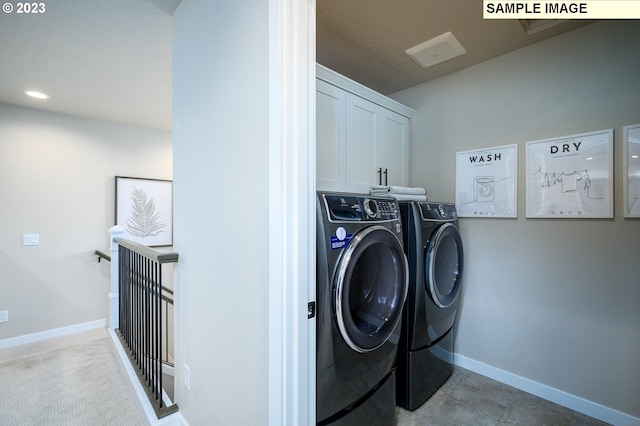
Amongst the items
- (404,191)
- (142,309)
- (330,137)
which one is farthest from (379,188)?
(142,309)

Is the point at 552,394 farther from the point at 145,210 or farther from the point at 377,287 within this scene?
the point at 145,210

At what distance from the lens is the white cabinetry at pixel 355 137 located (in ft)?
5.44

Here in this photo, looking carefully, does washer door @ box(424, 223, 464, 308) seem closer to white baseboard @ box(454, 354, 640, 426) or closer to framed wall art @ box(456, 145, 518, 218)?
framed wall art @ box(456, 145, 518, 218)

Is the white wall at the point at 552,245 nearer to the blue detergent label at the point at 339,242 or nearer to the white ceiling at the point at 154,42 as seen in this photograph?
the white ceiling at the point at 154,42

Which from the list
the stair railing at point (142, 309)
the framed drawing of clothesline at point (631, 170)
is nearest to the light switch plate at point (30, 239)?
the stair railing at point (142, 309)

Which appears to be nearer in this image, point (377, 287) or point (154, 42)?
point (377, 287)

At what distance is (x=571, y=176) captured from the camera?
1746 millimetres

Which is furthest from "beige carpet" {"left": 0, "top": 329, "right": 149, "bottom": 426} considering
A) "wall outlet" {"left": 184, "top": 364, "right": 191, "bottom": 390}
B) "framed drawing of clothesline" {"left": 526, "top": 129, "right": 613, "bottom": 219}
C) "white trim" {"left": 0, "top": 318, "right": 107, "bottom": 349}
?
"framed drawing of clothesline" {"left": 526, "top": 129, "right": 613, "bottom": 219}

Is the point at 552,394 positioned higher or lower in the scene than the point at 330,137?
lower

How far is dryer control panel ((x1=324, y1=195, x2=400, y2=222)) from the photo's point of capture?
1.17m

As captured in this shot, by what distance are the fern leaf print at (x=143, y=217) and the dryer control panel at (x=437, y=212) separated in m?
3.41

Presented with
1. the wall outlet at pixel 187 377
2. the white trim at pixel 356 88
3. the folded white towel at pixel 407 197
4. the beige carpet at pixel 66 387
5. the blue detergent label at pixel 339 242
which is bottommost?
the beige carpet at pixel 66 387

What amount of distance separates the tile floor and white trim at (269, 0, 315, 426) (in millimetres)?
1160

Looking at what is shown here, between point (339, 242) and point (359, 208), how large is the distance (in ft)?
0.75
